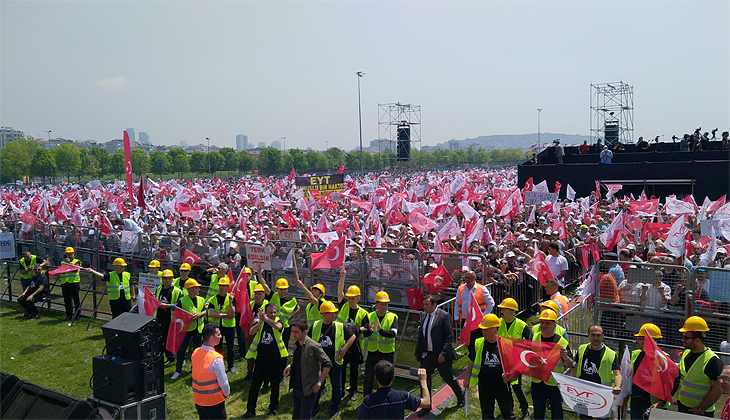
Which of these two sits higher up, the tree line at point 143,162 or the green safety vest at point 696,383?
the tree line at point 143,162

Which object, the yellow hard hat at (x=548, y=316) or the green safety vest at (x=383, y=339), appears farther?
the green safety vest at (x=383, y=339)

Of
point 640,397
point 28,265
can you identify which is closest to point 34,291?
point 28,265

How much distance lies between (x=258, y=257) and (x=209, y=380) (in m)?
5.16

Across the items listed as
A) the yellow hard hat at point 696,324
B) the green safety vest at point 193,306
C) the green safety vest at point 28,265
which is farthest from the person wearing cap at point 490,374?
the green safety vest at point 28,265

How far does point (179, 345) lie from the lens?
946 cm

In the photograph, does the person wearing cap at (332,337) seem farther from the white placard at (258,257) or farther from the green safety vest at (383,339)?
the white placard at (258,257)

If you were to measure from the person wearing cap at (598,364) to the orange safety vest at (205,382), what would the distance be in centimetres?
418

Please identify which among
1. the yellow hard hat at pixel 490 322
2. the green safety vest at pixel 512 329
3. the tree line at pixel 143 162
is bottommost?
the green safety vest at pixel 512 329

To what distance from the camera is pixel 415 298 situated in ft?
32.2

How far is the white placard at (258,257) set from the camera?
11.1 meters

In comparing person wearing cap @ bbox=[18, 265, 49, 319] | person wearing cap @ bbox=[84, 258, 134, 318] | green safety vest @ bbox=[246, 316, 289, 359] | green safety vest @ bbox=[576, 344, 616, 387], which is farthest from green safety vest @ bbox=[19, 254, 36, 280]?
green safety vest @ bbox=[576, 344, 616, 387]

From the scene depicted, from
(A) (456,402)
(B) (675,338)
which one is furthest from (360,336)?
(B) (675,338)

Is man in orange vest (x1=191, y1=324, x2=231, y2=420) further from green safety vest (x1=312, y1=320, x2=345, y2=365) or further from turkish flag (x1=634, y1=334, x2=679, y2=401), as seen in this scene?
turkish flag (x1=634, y1=334, x2=679, y2=401)

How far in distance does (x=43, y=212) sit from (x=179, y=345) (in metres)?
15.6
